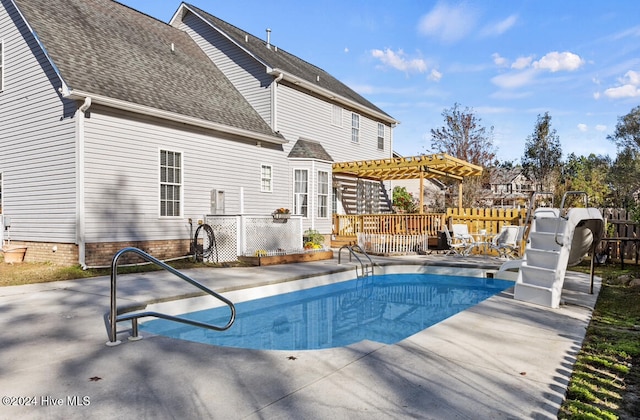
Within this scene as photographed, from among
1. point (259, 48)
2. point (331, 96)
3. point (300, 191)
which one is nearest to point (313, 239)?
point (300, 191)

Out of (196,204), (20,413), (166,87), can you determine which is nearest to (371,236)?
(196,204)

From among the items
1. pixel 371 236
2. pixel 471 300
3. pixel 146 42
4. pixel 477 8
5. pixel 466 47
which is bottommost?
pixel 471 300

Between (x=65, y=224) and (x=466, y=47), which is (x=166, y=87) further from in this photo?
(x=466, y=47)

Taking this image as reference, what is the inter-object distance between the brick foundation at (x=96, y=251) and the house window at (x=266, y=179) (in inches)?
141

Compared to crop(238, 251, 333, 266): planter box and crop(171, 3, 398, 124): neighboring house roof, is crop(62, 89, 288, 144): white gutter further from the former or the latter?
crop(238, 251, 333, 266): planter box

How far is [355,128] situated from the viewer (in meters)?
18.8

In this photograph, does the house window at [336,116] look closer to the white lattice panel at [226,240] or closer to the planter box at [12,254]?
the white lattice panel at [226,240]

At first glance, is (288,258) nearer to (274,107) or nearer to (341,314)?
(341,314)

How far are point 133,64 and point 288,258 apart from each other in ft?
22.4

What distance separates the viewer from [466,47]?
24062 mm

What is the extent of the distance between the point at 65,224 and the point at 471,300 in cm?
894

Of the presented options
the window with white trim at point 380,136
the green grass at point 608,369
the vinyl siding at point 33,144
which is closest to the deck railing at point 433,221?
the window with white trim at point 380,136

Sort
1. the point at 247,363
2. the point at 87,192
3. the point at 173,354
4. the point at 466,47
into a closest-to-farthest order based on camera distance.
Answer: the point at 247,363, the point at 173,354, the point at 87,192, the point at 466,47

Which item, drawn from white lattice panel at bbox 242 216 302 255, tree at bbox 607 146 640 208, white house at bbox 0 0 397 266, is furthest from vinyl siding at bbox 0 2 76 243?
tree at bbox 607 146 640 208
